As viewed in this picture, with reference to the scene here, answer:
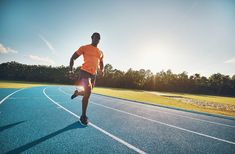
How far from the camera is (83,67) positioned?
501cm

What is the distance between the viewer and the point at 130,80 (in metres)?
77.1

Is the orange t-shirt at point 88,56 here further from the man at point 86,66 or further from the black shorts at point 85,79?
the black shorts at point 85,79

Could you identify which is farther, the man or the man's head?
the man's head

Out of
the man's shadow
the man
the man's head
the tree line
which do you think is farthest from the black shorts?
the tree line

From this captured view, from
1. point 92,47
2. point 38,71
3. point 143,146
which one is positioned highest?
point 38,71

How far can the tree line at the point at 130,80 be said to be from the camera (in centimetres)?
7050

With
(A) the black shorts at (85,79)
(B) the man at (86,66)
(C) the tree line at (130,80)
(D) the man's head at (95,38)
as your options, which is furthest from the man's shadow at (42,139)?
(C) the tree line at (130,80)

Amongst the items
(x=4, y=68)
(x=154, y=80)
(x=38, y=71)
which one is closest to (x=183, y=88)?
(x=154, y=80)

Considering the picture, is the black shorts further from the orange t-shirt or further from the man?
the orange t-shirt

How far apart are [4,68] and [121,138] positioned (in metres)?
80.1

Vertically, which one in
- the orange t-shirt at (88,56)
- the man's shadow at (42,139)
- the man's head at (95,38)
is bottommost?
the man's shadow at (42,139)

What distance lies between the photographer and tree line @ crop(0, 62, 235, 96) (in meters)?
70.5

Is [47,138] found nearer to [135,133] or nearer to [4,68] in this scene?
[135,133]

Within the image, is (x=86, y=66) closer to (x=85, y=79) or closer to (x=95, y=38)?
(x=85, y=79)
